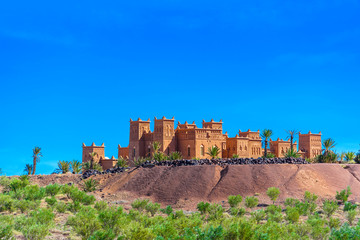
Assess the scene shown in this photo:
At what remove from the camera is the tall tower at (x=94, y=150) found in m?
58.9

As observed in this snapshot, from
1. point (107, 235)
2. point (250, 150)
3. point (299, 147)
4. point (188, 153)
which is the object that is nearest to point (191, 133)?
point (188, 153)

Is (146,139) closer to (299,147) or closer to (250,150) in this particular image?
(250,150)

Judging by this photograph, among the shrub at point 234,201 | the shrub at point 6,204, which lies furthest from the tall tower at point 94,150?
the shrub at point 6,204

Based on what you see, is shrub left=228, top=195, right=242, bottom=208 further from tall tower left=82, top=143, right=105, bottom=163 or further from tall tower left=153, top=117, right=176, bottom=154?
tall tower left=82, top=143, right=105, bottom=163

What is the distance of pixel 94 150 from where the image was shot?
5891 cm

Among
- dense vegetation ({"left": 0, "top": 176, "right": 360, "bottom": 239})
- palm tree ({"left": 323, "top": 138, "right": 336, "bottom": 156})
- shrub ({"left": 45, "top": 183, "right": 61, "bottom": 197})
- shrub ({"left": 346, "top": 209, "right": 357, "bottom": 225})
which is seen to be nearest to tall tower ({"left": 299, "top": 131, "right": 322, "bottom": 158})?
palm tree ({"left": 323, "top": 138, "right": 336, "bottom": 156})

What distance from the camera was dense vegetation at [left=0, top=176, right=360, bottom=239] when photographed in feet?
50.4

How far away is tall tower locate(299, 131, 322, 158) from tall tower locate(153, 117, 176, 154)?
998 inches

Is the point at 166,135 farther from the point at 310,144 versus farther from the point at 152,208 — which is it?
the point at 310,144

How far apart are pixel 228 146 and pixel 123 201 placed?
2234cm

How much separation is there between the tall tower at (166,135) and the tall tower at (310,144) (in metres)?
25.4

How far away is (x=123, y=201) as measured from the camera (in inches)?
1415

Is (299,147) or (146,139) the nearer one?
(146,139)

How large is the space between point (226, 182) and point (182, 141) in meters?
16.7
